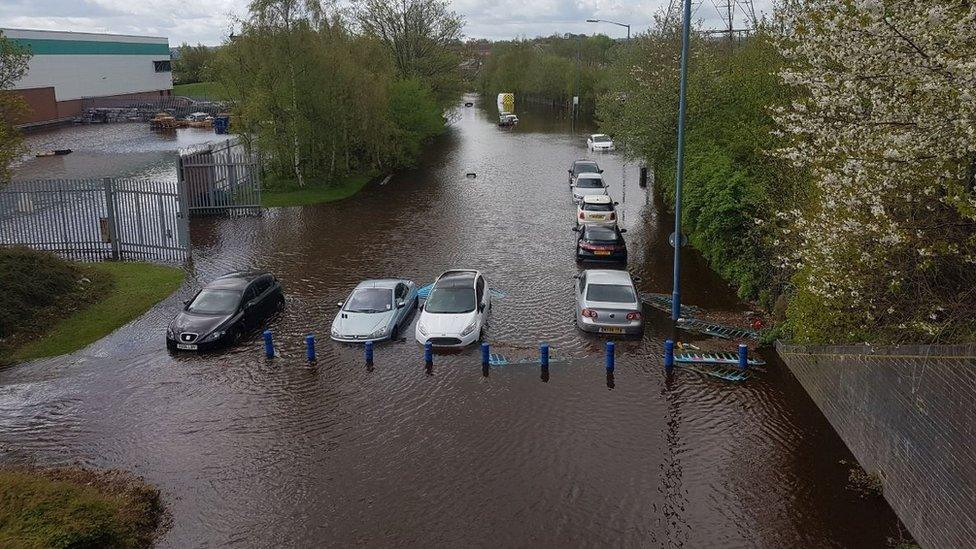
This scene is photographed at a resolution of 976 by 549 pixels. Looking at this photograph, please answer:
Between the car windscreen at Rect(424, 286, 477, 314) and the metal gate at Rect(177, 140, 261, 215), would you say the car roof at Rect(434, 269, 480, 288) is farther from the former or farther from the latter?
the metal gate at Rect(177, 140, 261, 215)

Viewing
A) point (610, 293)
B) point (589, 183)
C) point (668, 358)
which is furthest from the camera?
point (589, 183)

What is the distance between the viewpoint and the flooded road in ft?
34.1

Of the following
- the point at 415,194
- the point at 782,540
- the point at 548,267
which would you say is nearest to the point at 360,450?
the point at 782,540

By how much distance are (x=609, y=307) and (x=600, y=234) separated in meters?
6.71

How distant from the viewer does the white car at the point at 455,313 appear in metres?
16.8

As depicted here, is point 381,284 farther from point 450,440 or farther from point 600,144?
point 600,144

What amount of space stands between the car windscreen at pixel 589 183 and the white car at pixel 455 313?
16158 mm

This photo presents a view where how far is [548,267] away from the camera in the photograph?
23.7 meters

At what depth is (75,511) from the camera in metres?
9.33

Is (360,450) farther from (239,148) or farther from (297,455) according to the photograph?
(239,148)

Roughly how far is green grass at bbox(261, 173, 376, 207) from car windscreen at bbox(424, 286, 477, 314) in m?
18.8

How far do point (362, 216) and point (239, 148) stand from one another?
640 inches

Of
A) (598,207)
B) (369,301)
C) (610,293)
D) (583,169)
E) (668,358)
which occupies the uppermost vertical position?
(583,169)

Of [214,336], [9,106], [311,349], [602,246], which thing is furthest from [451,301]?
[9,106]
